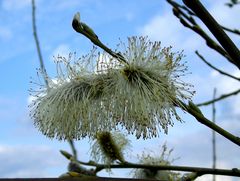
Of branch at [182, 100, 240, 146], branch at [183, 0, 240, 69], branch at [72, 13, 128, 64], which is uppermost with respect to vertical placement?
branch at [72, 13, 128, 64]

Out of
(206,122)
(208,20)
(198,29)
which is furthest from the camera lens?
(198,29)

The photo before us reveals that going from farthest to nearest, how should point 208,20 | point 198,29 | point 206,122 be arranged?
point 198,29 < point 206,122 < point 208,20

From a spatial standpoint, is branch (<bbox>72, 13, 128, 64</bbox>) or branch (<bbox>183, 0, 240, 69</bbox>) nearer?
branch (<bbox>183, 0, 240, 69</bbox>)

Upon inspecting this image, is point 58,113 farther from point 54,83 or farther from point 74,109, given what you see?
point 54,83

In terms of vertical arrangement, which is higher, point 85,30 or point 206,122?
point 85,30

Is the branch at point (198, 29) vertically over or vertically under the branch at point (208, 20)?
over

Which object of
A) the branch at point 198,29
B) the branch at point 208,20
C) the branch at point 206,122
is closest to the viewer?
the branch at point 208,20

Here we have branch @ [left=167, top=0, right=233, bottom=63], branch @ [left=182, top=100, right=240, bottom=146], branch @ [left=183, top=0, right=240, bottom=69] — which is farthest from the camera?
branch @ [left=167, top=0, right=233, bottom=63]

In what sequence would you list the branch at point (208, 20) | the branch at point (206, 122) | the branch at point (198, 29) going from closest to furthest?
1. the branch at point (208, 20)
2. the branch at point (206, 122)
3. the branch at point (198, 29)

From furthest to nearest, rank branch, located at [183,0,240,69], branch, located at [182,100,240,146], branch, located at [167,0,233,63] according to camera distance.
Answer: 1. branch, located at [167,0,233,63]
2. branch, located at [182,100,240,146]
3. branch, located at [183,0,240,69]

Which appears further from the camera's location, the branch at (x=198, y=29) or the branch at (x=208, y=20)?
the branch at (x=198, y=29)
